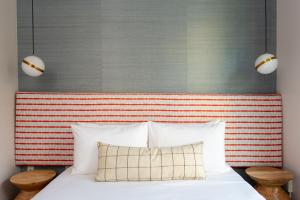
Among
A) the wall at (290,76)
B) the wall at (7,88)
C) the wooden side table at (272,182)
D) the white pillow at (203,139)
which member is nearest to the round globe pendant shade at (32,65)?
the wall at (7,88)

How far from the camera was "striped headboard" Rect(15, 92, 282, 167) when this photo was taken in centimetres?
295

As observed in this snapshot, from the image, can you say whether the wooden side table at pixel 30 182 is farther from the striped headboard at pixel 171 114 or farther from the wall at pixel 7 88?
the striped headboard at pixel 171 114

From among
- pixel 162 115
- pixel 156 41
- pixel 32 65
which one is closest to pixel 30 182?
pixel 32 65

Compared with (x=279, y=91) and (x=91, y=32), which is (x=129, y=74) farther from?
(x=279, y=91)

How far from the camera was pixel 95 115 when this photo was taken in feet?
9.73

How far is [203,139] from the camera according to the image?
2.60 m

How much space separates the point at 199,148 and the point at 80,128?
3.52ft

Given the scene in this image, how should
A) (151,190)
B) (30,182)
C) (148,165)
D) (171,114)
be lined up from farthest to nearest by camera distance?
1. (171,114)
2. (30,182)
3. (148,165)
4. (151,190)

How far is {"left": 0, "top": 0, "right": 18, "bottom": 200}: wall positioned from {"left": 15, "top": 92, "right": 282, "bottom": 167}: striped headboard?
90 millimetres

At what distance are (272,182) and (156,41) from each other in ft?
5.66

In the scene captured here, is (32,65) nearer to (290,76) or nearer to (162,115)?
(162,115)

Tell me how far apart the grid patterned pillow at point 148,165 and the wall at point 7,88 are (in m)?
1.06

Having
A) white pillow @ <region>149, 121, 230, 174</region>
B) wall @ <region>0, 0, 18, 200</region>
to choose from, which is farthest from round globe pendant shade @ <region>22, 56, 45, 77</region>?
white pillow @ <region>149, 121, 230, 174</region>

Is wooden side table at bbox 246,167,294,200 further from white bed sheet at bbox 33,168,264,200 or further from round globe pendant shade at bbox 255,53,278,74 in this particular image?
round globe pendant shade at bbox 255,53,278,74
